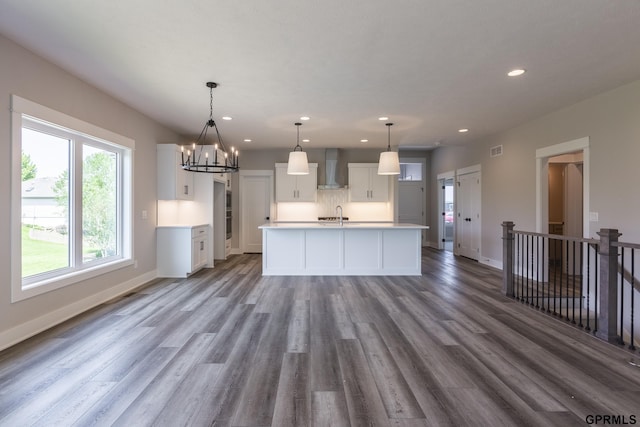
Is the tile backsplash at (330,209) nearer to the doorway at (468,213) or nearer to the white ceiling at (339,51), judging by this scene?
the doorway at (468,213)

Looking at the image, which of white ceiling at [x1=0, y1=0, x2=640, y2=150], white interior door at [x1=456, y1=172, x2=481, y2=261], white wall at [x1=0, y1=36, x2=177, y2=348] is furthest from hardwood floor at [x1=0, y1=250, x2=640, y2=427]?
white interior door at [x1=456, y1=172, x2=481, y2=261]

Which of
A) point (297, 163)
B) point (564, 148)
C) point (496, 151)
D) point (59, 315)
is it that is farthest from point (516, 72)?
point (59, 315)

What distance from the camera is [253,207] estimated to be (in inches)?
326

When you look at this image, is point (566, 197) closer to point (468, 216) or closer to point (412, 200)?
point (468, 216)

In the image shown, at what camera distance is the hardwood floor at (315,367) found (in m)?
1.87

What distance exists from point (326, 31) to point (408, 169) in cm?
760

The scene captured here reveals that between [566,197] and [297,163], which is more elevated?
[297,163]

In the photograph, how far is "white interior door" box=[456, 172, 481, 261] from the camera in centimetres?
714

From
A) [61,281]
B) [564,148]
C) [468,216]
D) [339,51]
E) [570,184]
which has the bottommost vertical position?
[61,281]

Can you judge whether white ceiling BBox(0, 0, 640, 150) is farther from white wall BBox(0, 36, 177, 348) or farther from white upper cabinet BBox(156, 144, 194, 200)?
white upper cabinet BBox(156, 144, 194, 200)

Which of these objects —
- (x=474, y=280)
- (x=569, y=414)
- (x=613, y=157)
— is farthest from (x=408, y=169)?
(x=569, y=414)

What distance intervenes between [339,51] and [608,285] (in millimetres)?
3453

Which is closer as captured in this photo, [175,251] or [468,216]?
[175,251]

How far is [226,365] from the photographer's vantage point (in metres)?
2.45
